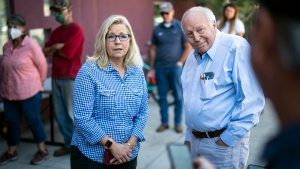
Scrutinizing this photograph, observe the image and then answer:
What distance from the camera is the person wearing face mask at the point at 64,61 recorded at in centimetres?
552

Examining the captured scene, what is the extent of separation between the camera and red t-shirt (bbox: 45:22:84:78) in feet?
18.0

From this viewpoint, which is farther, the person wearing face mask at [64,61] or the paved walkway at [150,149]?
the person wearing face mask at [64,61]

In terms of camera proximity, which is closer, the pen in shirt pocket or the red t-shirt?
the pen in shirt pocket

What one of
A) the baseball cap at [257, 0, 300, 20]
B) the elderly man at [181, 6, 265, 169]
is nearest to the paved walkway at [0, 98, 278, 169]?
the elderly man at [181, 6, 265, 169]

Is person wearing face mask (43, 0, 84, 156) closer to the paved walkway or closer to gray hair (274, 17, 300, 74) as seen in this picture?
the paved walkway

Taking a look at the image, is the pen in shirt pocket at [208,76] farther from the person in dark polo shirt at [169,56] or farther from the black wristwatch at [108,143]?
the person in dark polo shirt at [169,56]

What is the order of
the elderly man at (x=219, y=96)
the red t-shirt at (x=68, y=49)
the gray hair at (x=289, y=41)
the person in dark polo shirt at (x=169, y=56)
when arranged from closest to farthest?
the gray hair at (x=289, y=41) < the elderly man at (x=219, y=96) < the red t-shirt at (x=68, y=49) < the person in dark polo shirt at (x=169, y=56)

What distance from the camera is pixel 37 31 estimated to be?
6895 mm

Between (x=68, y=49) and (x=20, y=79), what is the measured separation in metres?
0.75

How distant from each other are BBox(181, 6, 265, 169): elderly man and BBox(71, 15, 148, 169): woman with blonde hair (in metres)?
0.45

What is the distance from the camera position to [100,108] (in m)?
2.99

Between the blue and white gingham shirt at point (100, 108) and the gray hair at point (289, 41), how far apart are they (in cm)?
222

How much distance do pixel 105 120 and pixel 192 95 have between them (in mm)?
670

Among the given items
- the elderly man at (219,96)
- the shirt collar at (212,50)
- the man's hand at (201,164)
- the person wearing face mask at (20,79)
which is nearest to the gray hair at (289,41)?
the man's hand at (201,164)
